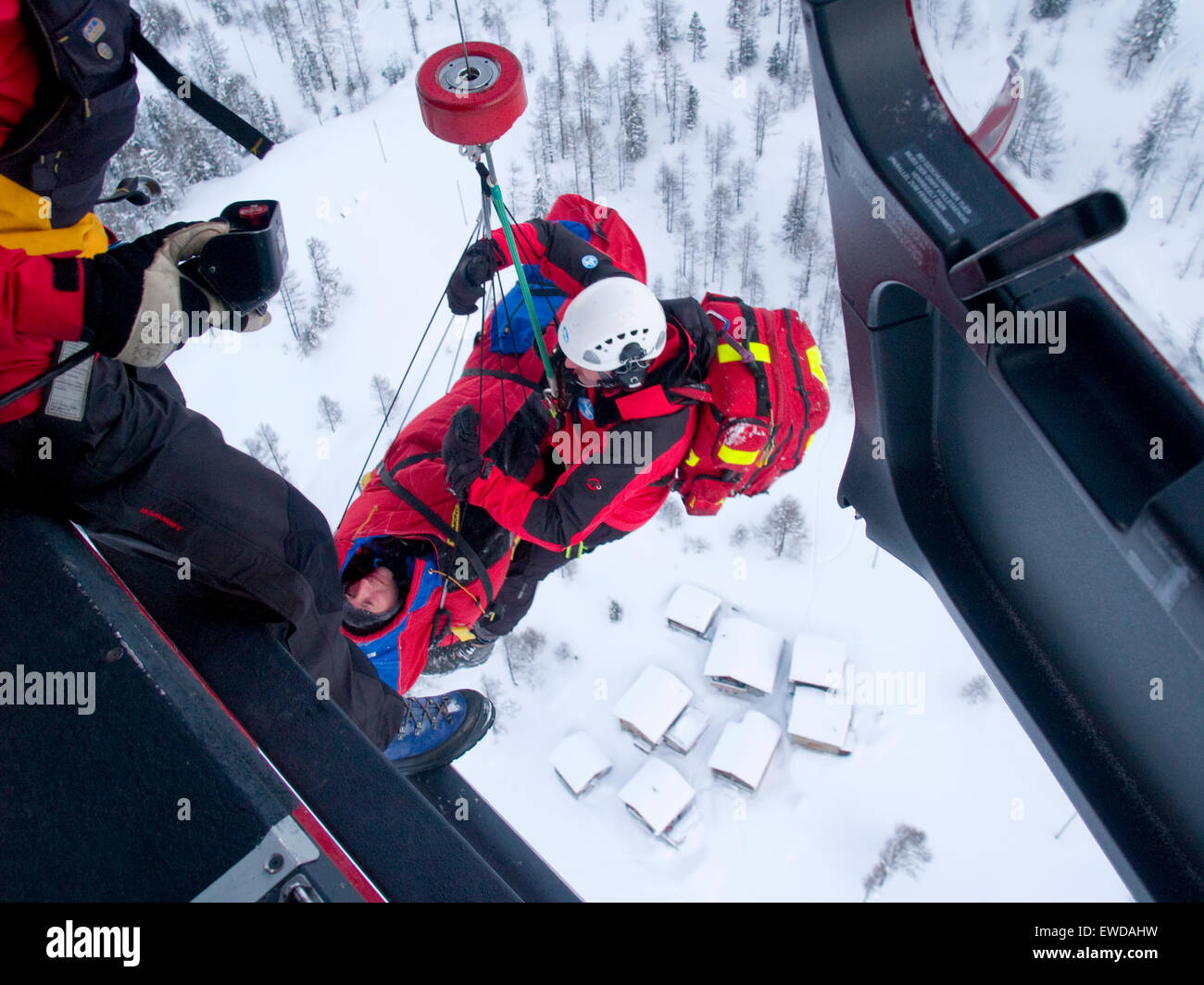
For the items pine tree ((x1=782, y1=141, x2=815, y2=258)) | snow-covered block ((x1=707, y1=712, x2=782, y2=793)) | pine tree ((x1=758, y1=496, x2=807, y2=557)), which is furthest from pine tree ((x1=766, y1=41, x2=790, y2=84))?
snow-covered block ((x1=707, y1=712, x2=782, y2=793))

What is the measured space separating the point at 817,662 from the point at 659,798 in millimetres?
3256

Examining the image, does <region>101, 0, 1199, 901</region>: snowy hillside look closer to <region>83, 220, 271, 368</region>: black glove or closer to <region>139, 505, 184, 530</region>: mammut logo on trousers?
<region>83, 220, 271, 368</region>: black glove

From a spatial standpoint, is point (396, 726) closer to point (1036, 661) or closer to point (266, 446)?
point (1036, 661)

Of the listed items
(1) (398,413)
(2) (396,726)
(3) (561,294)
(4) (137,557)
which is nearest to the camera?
(4) (137,557)

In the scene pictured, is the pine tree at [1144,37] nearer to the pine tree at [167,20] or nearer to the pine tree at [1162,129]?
the pine tree at [1162,129]

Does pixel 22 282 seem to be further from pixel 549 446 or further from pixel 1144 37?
pixel 549 446

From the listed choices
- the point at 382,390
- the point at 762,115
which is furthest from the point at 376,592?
the point at 762,115

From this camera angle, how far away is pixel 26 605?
1387mm

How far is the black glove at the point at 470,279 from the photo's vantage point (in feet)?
13.4

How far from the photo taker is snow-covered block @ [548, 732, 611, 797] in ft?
37.3

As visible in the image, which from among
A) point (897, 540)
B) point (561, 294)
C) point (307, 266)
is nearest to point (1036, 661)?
point (897, 540)

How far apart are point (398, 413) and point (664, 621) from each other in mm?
6558

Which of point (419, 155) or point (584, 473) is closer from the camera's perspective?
point (584, 473)
